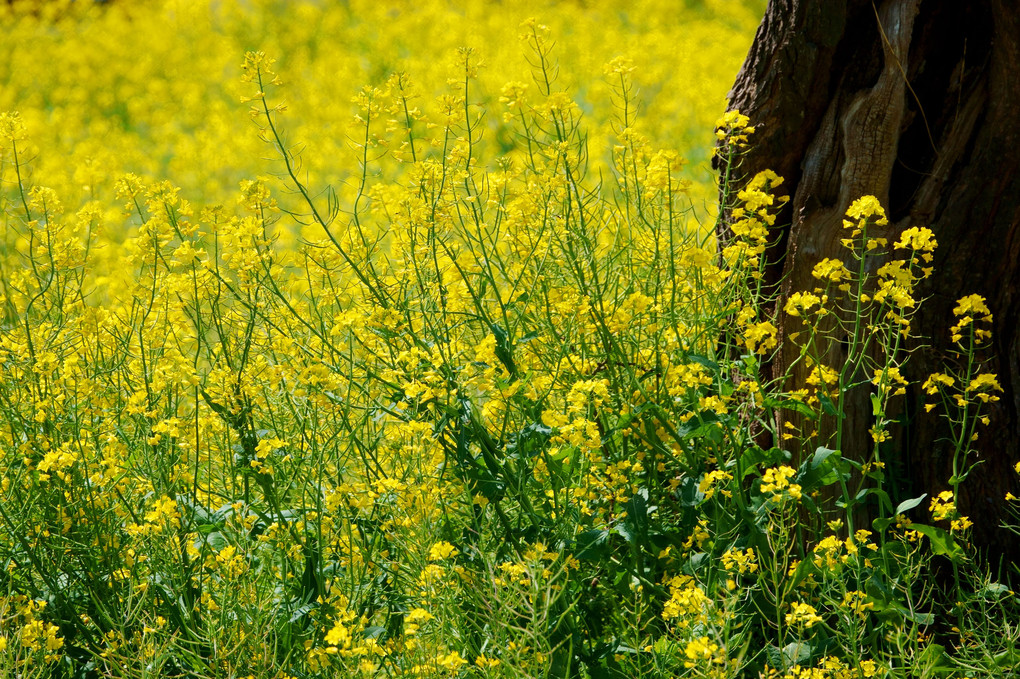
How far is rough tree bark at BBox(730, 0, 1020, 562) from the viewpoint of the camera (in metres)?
2.52

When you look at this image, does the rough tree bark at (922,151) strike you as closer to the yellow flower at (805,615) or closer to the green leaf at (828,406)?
the green leaf at (828,406)

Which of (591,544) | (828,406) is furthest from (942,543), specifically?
(591,544)

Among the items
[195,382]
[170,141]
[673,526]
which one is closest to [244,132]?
[170,141]

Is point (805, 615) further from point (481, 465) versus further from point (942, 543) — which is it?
point (481, 465)

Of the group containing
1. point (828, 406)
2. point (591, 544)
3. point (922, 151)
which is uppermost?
point (922, 151)

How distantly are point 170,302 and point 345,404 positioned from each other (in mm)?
818

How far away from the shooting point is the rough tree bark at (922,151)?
8.27ft

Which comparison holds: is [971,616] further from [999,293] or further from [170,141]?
[170,141]

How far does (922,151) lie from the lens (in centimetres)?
263

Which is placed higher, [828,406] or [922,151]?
[922,151]

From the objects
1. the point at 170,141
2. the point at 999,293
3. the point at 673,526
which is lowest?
the point at 170,141

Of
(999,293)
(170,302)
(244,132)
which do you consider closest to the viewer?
(999,293)

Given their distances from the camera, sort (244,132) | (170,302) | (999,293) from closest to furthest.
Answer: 1. (999,293)
2. (170,302)
3. (244,132)

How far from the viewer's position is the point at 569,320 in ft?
8.47
